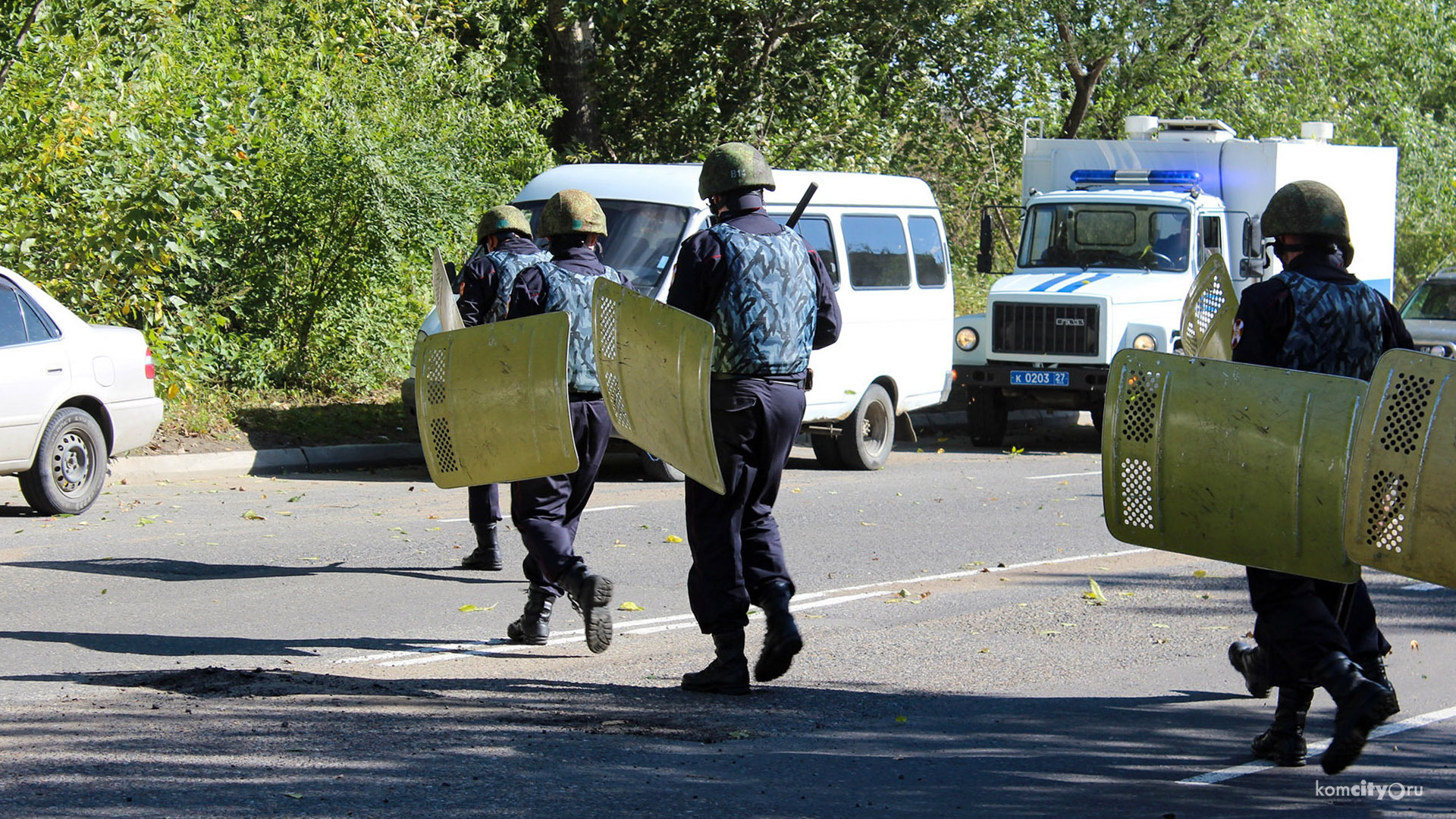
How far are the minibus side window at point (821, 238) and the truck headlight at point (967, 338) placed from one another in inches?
135

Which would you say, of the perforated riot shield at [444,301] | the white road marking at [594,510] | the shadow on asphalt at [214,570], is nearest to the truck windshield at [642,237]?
the white road marking at [594,510]

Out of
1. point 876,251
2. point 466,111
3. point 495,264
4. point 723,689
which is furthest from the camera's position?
point 466,111

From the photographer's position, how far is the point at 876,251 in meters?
14.0

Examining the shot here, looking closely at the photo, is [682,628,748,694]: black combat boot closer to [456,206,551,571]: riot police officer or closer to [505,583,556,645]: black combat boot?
[505,583,556,645]: black combat boot

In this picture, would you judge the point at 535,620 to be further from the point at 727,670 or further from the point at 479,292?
the point at 479,292

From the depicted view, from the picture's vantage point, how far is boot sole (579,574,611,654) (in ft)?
20.3

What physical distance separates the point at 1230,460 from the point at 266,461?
10.0 meters

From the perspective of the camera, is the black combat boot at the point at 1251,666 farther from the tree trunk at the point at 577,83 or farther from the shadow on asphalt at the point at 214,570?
the tree trunk at the point at 577,83

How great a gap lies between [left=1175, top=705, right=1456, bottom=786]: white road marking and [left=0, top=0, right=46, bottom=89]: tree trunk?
11.1 metres

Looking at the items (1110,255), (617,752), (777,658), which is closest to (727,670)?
(777,658)

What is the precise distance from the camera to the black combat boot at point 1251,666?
17.9 feet

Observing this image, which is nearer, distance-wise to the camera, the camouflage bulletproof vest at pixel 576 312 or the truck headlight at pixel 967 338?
the camouflage bulletproof vest at pixel 576 312

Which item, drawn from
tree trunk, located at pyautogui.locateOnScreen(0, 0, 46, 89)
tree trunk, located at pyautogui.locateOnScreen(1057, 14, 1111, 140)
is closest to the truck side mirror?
tree trunk, located at pyautogui.locateOnScreen(1057, 14, 1111, 140)

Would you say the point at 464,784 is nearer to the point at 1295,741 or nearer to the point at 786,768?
the point at 786,768
